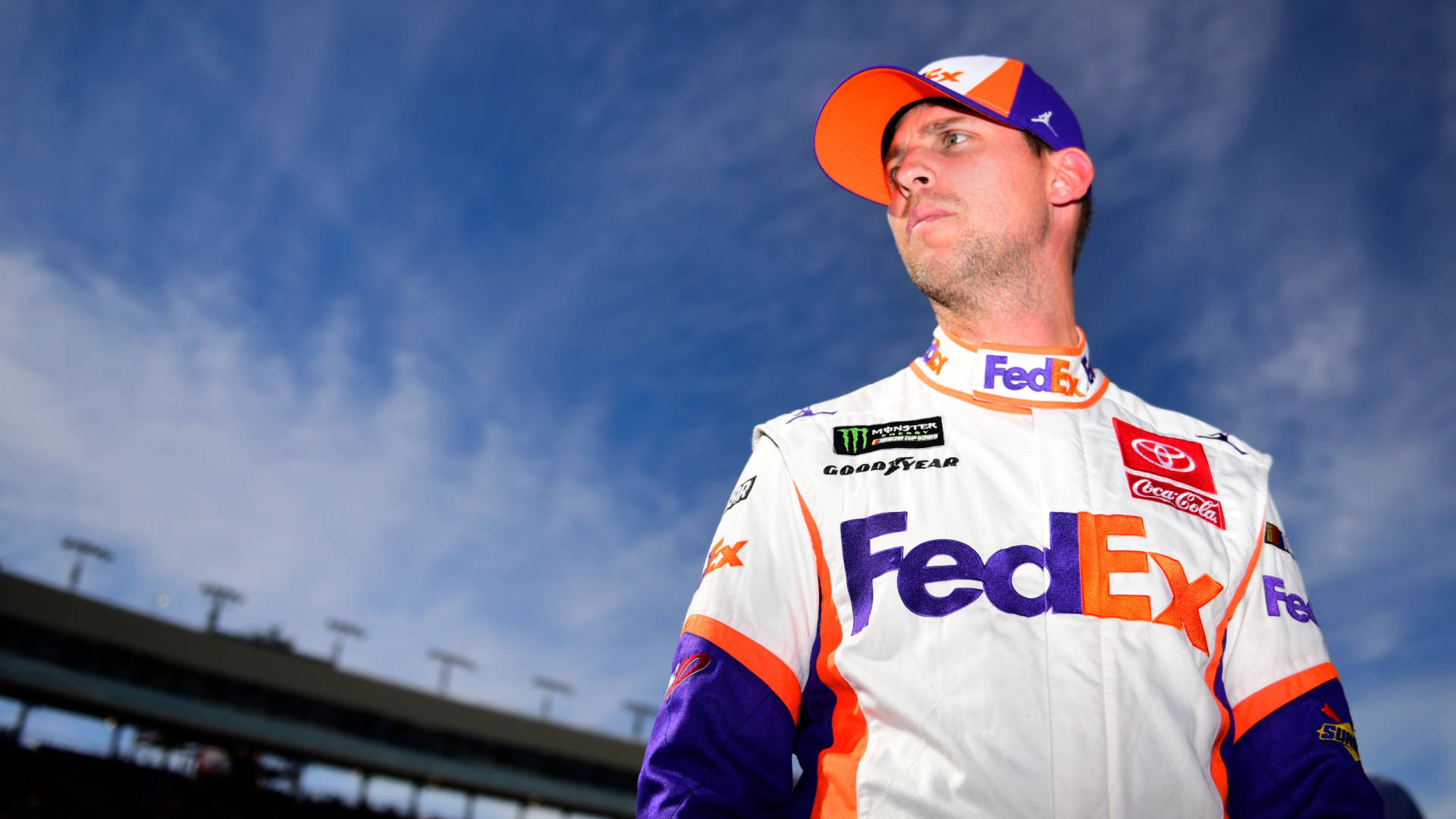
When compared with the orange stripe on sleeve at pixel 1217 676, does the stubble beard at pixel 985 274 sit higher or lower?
higher

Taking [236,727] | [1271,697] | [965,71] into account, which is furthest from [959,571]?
[236,727]

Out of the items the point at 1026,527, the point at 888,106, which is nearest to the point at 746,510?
the point at 1026,527

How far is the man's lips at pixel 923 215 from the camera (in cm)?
233

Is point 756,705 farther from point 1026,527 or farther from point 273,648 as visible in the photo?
point 273,648

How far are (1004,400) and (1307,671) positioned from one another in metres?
0.83

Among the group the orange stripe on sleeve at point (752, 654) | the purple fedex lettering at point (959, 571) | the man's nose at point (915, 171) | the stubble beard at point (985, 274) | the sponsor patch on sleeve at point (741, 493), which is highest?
the man's nose at point (915, 171)

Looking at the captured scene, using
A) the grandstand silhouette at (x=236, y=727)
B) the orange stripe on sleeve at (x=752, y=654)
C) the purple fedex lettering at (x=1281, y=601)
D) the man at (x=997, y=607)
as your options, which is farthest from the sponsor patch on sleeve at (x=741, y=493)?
the grandstand silhouette at (x=236, y=727)

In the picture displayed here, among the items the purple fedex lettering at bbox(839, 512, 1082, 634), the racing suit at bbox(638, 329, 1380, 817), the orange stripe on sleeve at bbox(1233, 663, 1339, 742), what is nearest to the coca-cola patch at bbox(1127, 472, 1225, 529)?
the racing suit at bbox(638, 329, 1380, 817)

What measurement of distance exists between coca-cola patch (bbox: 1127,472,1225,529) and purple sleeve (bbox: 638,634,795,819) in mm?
895

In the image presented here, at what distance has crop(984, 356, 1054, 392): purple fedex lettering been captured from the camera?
215 cm

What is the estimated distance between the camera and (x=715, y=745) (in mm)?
1645

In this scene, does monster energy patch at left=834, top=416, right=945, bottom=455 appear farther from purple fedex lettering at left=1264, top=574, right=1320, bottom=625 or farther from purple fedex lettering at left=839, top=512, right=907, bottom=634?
purple fedex lettering at left=1264, top=574, right=1320, bottom=625

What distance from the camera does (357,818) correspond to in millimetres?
33250

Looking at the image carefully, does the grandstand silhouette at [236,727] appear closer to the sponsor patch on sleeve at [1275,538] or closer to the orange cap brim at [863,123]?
the orange cap brim at [863,123]
